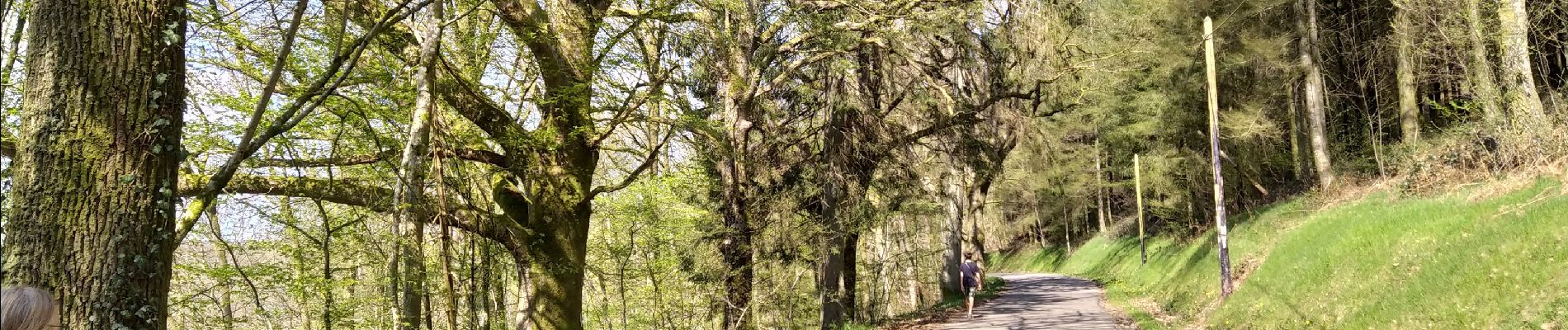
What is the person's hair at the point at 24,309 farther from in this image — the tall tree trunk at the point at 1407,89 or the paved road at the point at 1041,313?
the tall tree trunk at the point at 1407,89

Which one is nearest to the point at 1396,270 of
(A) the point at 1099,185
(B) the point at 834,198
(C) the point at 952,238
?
(B) the point at 834,198

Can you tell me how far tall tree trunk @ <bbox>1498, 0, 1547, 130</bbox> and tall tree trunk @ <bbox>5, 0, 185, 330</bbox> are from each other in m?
15.2

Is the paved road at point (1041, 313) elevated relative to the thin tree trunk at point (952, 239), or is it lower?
lower

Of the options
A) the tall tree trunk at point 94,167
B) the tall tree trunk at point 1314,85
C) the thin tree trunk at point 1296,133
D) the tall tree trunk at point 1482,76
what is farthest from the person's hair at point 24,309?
the thin tree trunk at point 1296,133

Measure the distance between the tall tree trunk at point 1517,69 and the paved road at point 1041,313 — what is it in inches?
240

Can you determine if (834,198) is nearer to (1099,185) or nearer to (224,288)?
(224,288)

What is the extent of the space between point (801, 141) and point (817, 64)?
1.49m

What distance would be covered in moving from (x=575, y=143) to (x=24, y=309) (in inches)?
295

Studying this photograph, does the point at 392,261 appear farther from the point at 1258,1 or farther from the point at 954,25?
the point at 1258,1

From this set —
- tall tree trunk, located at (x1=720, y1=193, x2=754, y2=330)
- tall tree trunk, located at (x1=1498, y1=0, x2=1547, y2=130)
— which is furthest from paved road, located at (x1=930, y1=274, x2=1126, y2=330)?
tall tree trunk, located at (x1=1498, y1=0, x2=1547, y2=130)

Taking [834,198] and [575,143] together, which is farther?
[834,198]

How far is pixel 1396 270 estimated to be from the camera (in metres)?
9.95

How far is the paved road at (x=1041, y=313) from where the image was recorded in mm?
14328

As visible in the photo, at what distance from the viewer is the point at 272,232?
11.1m
